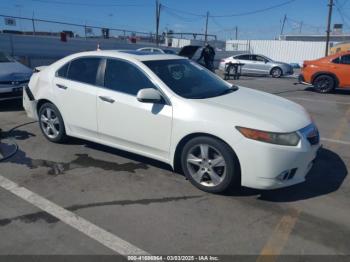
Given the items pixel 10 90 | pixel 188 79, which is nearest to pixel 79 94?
pixel 188 79

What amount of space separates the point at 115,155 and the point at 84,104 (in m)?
0.88

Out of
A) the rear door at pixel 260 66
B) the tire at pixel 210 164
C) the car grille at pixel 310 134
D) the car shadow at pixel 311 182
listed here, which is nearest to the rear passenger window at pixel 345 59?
the car shadow at pixel 311 182

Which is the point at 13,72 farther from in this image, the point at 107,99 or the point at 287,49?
the point at 287,49

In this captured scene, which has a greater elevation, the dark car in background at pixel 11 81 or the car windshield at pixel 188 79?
the car windshield at pixel 188 79

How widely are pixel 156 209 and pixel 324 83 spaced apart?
37.3ft

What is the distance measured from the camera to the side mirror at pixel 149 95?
4.09 meters

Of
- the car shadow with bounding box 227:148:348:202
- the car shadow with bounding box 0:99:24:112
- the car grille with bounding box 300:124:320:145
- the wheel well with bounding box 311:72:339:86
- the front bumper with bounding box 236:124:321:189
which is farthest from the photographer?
the wheel well with bounding box 311:72:339:86

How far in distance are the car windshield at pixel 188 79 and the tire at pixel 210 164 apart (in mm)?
675

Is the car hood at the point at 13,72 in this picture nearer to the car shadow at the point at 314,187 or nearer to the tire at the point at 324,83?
the car shadow at the point at 314,187

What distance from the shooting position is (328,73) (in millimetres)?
12891

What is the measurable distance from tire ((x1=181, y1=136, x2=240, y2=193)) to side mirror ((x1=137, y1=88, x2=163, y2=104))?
25.5 inches

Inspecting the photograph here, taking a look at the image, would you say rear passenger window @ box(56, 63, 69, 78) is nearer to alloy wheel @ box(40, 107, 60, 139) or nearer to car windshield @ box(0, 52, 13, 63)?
alloy wheel @ box(40, 107, 60, 139)

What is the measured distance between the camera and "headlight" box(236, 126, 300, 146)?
365 centimetres

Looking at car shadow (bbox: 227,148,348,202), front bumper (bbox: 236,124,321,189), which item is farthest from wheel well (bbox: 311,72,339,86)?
front bumper (bbox: 236,124,321,189)
